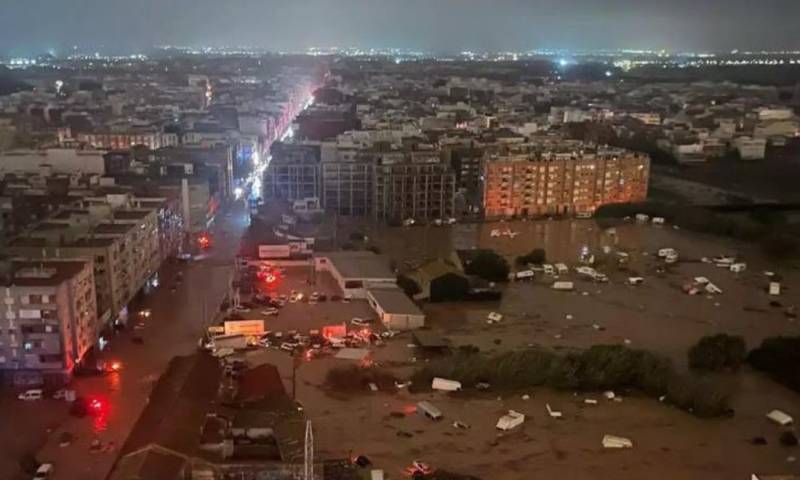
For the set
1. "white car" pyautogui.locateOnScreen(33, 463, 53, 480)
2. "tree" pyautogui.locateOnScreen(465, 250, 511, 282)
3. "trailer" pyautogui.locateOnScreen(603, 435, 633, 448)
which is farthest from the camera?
"tree" pyautogui.locateOnScreen(465, 250, 511, 282)

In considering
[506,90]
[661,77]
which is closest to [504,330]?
[506,90]

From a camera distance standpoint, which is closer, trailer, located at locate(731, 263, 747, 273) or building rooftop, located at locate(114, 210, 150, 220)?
building rooftop, located at locate(114, 210, 150, 220)

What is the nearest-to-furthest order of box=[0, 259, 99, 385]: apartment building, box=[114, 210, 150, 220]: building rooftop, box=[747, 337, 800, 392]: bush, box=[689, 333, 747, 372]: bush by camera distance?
box=[0, 259, 99, 385]: apartment building, box=[747, 337, 800, 392]: bush, box=[689, 333, 747, 372]: bush, box=[114, 210, 150, 220]: building rooftop

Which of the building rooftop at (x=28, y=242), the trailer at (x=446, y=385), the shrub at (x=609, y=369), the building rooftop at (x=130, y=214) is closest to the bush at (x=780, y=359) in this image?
the shrub at (x=609, y=369)

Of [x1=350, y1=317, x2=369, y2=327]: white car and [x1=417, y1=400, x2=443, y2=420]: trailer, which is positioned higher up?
[x1=350, y1=317, x2=369, y2=327]: white car

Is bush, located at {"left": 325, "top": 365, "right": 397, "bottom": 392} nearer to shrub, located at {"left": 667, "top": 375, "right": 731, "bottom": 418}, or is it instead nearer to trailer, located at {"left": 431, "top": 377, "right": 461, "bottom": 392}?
trailer, located at {"left": 431, "top": 377, "right": 461, "bottom": 392}

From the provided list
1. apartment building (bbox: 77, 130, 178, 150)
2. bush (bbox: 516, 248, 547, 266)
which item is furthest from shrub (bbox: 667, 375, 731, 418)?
apartment building (bbox: 77, 130, 178, 150)

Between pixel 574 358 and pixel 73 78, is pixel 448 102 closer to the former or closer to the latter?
pixel 73 78
